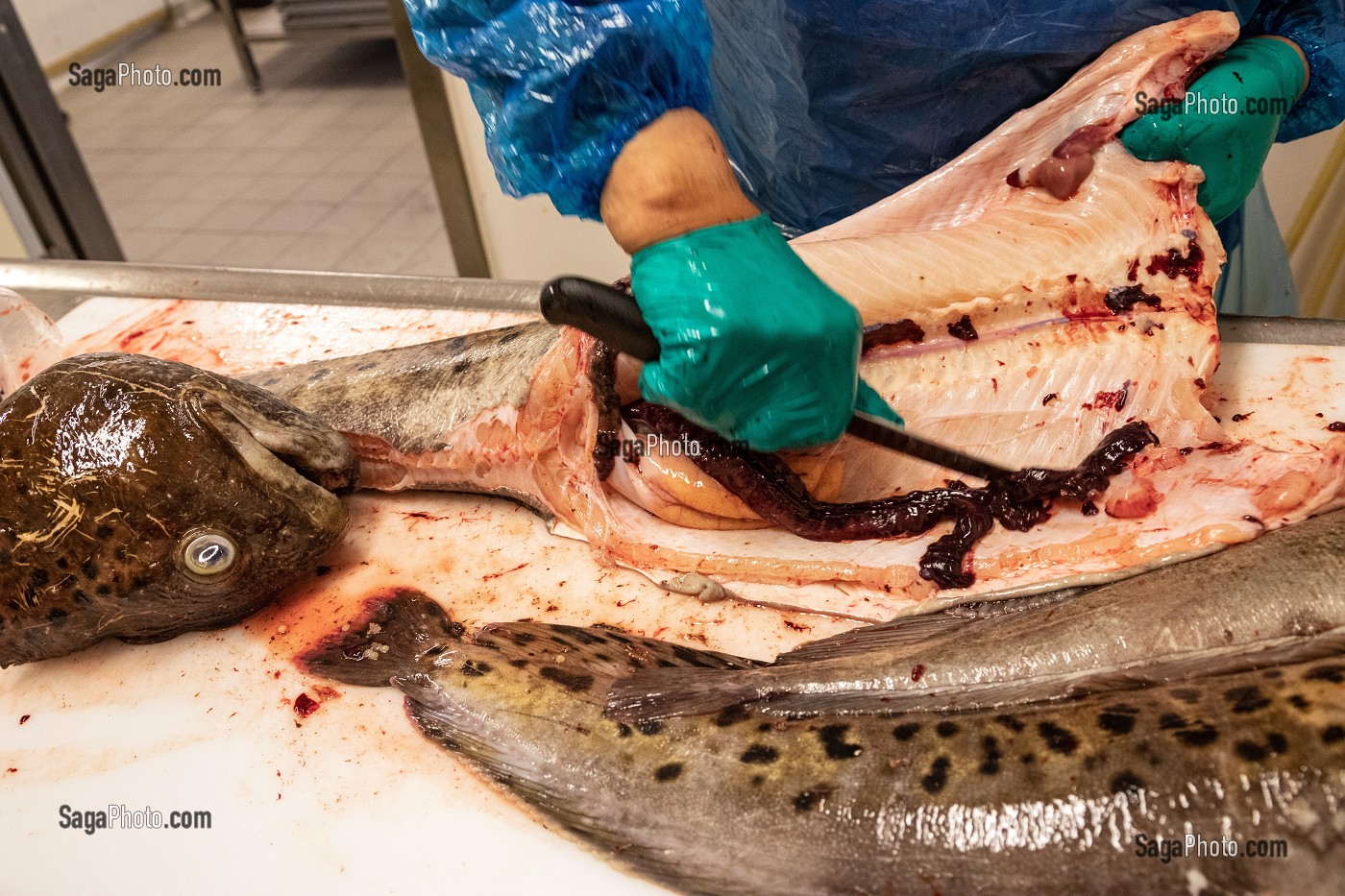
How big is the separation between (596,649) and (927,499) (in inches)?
30.8

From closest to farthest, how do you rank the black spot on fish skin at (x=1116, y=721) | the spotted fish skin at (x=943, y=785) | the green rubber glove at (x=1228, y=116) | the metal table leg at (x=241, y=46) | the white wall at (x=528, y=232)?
the spotted fish skin at (x=943, y=785)
the black spot on fish skin at (x=1116, y=721)
the green rubber glove at (x=1228, y=116)
the white wall at (x=528, y=232)
the metal table leg at (x=241, y=46)

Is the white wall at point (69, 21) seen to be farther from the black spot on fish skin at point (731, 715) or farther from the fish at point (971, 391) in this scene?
the black spot on fish skin at point (731, 715)

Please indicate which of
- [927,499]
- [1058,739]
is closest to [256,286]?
[927,499]

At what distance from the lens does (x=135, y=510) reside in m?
1.83

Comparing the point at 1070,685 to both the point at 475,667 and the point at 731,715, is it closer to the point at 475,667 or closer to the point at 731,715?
the point at 731,715

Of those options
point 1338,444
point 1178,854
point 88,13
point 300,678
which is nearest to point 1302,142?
point 1338,444

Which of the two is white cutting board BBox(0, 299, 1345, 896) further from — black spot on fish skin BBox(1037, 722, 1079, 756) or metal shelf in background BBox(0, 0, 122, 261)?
metal shelf in background BBox(0, 0, 122, 261)

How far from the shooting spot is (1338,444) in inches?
69.1

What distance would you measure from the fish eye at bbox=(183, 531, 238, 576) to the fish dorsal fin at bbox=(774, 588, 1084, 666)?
3.80 feet

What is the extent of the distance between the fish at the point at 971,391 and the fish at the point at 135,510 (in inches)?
17.6

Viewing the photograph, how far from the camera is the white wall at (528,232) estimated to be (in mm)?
4109

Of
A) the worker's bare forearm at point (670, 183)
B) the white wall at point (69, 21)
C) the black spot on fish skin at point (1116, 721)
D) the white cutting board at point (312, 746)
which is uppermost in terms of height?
the worker's bare forearm at point (670, 183)

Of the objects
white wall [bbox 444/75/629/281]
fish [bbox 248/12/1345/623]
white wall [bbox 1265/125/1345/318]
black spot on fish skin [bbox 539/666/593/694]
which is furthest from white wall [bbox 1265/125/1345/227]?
black spot on fish skin [bbox 539/666/593/694]

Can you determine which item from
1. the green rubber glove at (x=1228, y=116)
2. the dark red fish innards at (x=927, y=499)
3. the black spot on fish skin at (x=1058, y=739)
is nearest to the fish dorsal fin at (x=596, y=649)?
the dark red fish innards at (x=927, y=499)
